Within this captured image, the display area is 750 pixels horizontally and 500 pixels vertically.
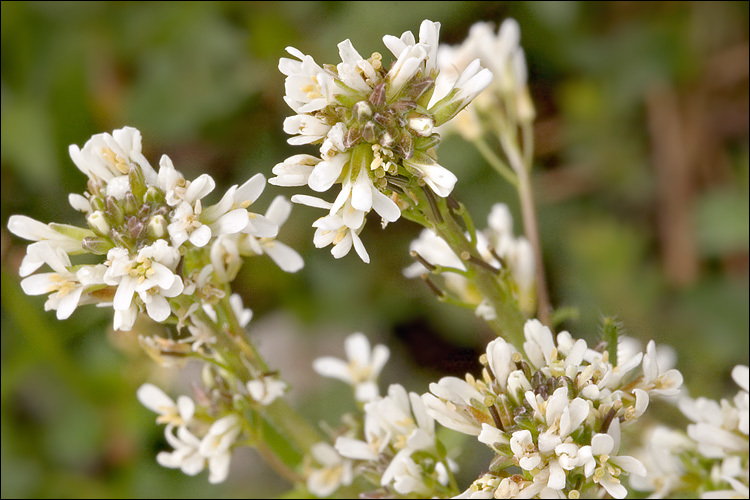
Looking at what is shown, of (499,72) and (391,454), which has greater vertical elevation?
(499,72)

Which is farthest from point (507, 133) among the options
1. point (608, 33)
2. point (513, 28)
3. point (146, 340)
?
point (608, 33)

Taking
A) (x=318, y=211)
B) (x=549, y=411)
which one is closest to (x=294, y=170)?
(x=549, y=411)

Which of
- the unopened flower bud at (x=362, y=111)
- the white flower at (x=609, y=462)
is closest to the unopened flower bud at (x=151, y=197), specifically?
the unopened flower bud at (x=362, y=111)

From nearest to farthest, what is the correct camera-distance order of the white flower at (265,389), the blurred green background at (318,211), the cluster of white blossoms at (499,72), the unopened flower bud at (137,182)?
the unopened flower bud at (137,182) → the white flower at (265,389) → the cluster of white blossoms at (499,72) → the blurred green background at (318,211)

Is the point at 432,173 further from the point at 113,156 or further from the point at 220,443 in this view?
the point at 220,443

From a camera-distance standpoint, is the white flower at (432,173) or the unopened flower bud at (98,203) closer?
the white flower at (432,173)

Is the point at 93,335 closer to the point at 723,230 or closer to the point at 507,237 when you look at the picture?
the point at 507,237

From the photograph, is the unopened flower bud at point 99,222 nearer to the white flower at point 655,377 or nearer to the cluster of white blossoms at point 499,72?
the white flower at point 655,377
